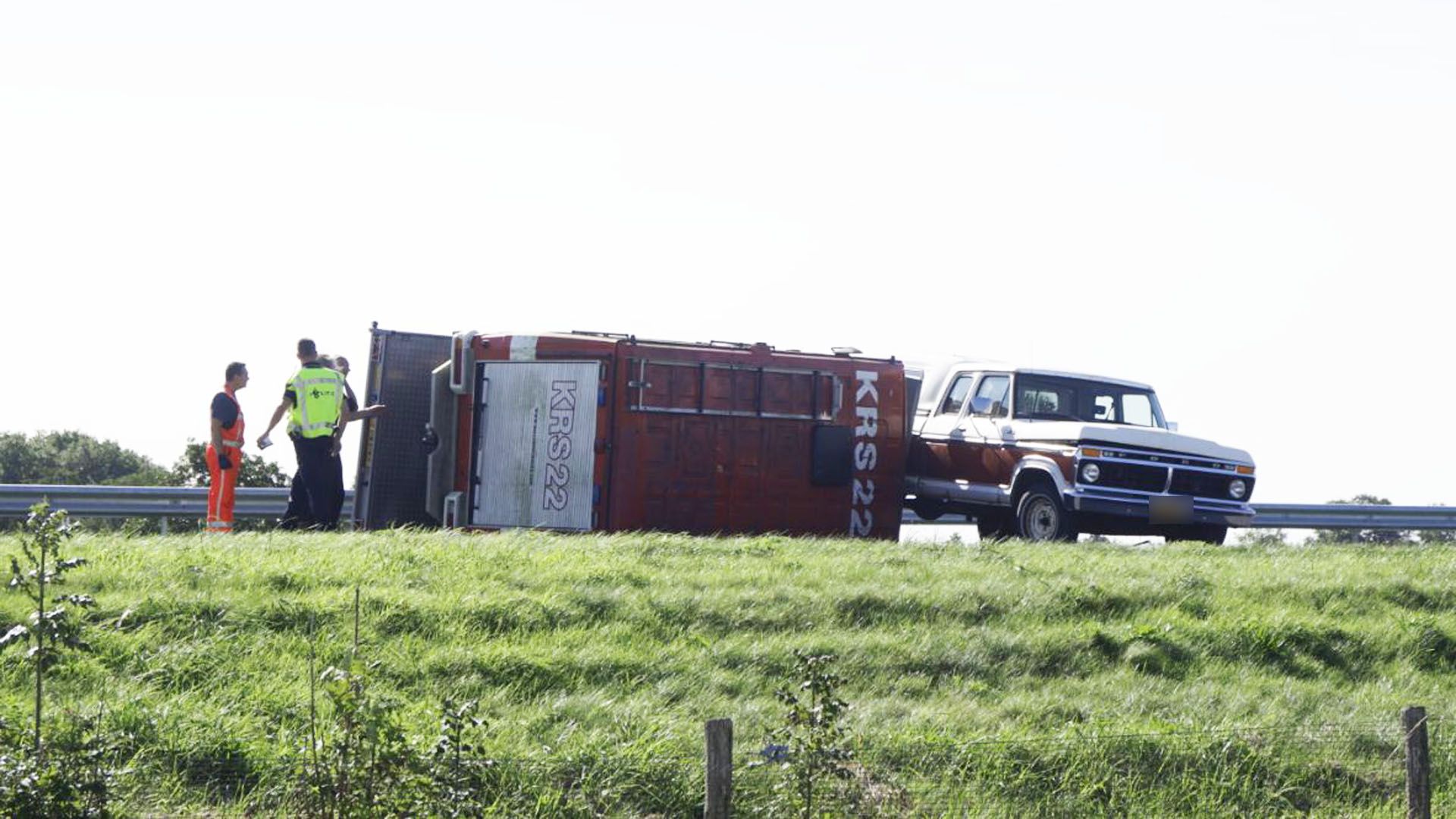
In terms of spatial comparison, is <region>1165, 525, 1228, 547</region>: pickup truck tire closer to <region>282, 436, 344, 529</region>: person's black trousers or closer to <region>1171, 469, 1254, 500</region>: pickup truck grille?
<region>1171, 469, 1254, 500</region>: pickup truck grille

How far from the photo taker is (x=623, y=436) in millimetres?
16234

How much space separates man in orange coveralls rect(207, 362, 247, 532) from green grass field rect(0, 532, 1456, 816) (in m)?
2.31

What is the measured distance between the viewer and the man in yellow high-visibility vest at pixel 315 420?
16156 millimetres

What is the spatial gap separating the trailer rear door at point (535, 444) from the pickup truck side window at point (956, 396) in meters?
4.46

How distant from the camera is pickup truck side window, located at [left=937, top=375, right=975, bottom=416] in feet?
61.7

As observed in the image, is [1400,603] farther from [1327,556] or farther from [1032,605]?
[1032,605]

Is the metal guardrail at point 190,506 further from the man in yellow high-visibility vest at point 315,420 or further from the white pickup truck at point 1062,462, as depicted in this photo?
the man in yellow high-visibility vest at point 315,420

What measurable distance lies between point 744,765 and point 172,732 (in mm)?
2864

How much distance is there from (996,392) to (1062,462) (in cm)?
151

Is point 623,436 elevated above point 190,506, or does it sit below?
above

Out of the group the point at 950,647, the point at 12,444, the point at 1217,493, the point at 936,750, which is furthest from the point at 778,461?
the point at 12,444

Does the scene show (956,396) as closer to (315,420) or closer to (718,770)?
(315,420)

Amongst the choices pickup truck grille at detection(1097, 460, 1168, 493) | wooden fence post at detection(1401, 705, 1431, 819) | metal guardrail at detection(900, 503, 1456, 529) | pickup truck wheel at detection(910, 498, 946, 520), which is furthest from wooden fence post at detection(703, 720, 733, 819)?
metal guardrail at detection(900, 503, 1456, 529)

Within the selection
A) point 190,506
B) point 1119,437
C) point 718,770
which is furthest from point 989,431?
point 718,770
